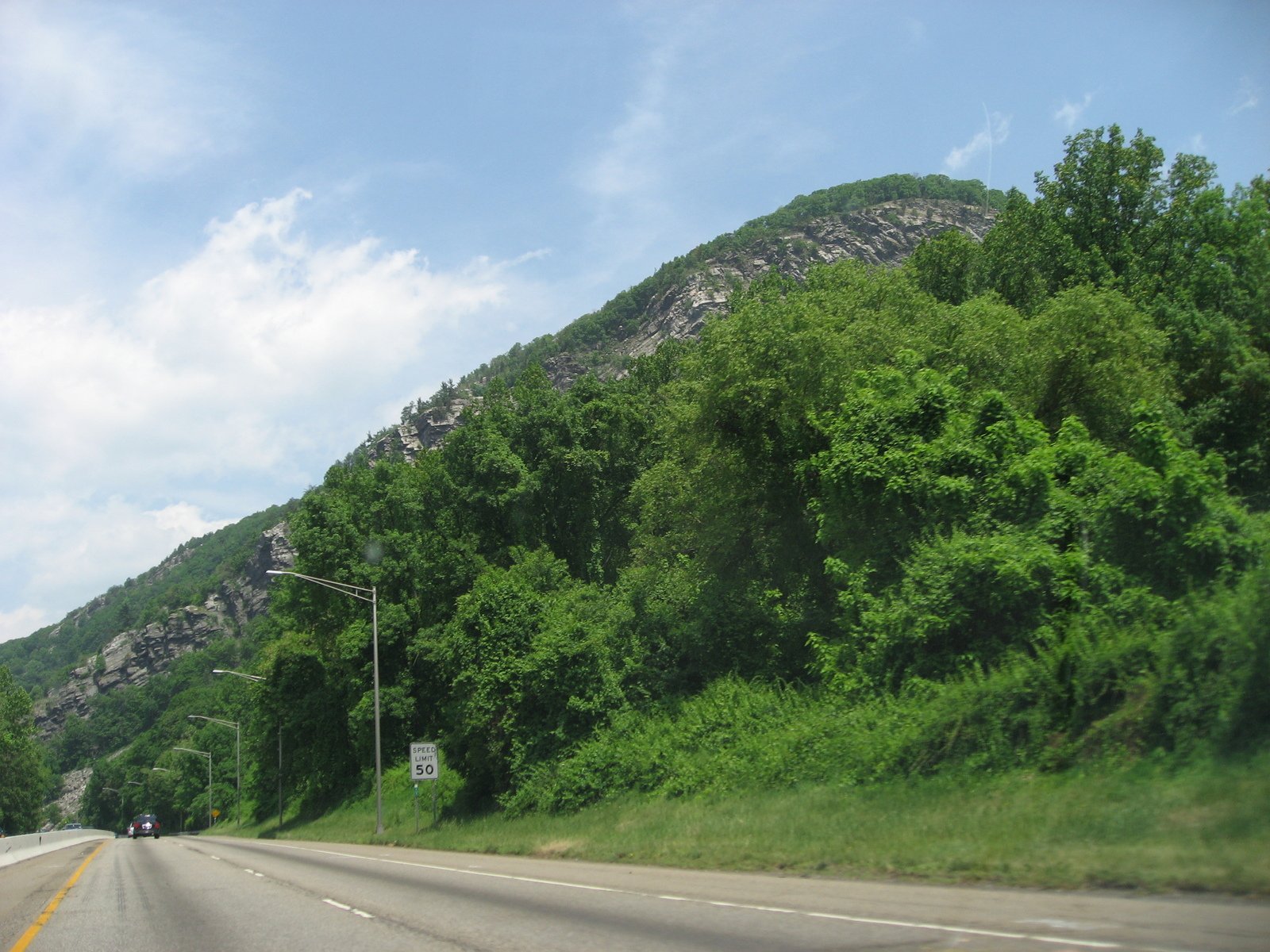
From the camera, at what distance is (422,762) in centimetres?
3147

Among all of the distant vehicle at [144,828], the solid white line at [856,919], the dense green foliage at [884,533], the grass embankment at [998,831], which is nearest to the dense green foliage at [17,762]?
the distant vehicle at [144,828]

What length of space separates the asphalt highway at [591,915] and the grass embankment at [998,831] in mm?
641

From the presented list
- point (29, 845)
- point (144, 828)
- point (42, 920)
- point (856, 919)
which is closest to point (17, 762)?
point (144, 828)

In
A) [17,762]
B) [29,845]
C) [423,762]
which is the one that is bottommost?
[29,845]

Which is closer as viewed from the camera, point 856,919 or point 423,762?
point 856,919

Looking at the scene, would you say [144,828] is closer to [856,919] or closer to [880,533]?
[880,533]

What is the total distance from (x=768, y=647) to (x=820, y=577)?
116 inches

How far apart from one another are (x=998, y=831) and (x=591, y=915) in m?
5.75

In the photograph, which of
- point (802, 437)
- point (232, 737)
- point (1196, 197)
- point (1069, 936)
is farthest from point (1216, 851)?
A: point (232, 737)

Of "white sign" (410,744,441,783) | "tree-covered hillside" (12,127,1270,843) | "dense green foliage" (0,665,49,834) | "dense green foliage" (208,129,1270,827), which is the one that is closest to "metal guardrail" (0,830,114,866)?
"dense green foliage" (208,129,1270,827)

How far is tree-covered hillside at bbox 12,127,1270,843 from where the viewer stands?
60.3 feet

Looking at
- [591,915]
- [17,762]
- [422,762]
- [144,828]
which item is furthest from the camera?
[17,762]

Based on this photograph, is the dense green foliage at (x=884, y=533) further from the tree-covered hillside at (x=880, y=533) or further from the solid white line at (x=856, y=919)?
the solid white line at (x=856, y=919)

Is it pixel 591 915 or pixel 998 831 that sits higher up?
pixel 998 831
